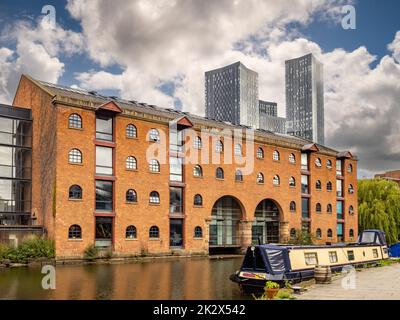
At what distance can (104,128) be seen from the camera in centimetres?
3138

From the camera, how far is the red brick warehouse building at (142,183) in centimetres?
2939

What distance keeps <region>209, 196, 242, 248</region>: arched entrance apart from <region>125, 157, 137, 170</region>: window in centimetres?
837

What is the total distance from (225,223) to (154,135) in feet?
32.3

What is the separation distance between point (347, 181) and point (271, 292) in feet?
122

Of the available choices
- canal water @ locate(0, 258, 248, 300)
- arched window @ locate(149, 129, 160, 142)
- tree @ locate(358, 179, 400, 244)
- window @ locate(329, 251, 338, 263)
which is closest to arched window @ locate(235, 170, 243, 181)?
arched window @ locate(149, 129, 160, 142)

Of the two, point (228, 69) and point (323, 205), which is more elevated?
point (228, 69)

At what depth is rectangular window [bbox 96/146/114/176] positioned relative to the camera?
30.9 metres

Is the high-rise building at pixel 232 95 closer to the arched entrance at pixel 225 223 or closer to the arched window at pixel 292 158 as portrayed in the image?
the arched window at pixel 292 158

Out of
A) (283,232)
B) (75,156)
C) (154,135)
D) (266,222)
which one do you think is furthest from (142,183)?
(283,232)

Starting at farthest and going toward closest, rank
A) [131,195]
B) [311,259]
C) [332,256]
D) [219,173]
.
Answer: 1. [219,173]
2. [131,195]
3. [332,256]
4. [311,259]

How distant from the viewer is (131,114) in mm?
32250

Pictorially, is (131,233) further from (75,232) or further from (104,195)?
(75,232)
